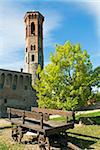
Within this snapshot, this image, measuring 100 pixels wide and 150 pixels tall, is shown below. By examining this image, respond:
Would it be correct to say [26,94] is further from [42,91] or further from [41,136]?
[41,136]

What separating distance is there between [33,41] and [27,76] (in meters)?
7.29

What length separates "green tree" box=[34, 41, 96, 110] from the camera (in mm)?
19942

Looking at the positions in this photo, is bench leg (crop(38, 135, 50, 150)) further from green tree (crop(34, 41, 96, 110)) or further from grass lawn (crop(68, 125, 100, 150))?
green tree (crop(34, 41, 96, 110))

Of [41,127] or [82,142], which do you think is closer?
[41,127]

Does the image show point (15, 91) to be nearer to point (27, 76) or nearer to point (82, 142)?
point (27, 76)

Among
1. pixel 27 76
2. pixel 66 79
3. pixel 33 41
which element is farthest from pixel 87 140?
pixel 33 41

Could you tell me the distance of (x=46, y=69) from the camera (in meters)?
21.1

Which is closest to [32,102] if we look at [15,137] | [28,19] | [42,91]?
[28,19]

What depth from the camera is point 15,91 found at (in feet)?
137

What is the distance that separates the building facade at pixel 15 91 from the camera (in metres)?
40.3

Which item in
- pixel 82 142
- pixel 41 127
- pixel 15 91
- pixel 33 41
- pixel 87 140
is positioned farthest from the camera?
pixel 33 41

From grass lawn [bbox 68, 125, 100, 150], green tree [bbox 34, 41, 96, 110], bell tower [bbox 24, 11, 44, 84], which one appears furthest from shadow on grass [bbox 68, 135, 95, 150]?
bell tower [bbox 24, 11, 44, 84]

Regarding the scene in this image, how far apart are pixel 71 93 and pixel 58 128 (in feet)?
30.1

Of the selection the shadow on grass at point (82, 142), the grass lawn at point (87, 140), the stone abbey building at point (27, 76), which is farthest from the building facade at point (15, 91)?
the shadow on grass at point (82, 142)
